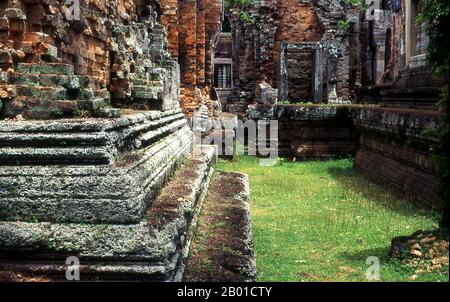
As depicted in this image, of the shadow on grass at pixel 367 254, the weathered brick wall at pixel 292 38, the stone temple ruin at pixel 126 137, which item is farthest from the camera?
the weathered brick wall at pixel 292 38

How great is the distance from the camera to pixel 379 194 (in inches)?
331

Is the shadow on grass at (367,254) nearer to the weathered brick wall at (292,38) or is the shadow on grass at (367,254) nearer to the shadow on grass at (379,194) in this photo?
the shadow on grass at (379,194)

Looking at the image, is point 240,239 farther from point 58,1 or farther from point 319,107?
point 319,107

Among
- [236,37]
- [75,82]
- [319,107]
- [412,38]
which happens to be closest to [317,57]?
[236,37]

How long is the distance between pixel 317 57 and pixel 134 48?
13594 mm

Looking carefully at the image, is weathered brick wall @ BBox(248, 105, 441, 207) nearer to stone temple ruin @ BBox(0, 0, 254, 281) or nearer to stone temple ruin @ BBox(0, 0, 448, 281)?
stone temple ruin @ BBox(0, 0, 448, 281)

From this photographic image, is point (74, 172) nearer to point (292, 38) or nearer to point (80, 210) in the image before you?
point (80, 210)

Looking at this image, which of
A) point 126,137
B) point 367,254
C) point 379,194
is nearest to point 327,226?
point 367,254

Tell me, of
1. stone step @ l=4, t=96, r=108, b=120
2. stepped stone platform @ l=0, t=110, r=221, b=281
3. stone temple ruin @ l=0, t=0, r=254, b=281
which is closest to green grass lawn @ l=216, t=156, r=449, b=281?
stone temple ruin @ l=0, t=0, r=254, b=281

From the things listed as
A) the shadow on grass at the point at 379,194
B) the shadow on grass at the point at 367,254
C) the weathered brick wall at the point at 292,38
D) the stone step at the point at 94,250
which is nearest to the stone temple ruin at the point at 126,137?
the stone step at the point at 94,250

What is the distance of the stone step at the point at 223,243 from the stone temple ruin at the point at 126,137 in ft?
0.12

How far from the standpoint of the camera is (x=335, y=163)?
42.7 feet

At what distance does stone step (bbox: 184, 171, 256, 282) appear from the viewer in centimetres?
359

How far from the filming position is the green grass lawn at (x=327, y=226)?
15.3ft
